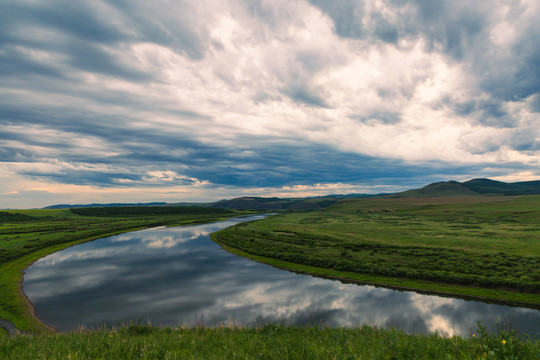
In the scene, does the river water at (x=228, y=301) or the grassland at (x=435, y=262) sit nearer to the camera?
the river water at (x=228, y=301)

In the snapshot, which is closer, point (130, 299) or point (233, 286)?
point (130, 299)

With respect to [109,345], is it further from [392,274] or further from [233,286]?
[392,274]

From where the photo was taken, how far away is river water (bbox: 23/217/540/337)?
27.4 m

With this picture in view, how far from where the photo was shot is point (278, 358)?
718 centimetres

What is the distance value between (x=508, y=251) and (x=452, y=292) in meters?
30.6

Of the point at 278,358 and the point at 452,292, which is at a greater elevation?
the point at 278,358

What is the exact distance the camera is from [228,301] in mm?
34219

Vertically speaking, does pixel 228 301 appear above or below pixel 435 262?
below

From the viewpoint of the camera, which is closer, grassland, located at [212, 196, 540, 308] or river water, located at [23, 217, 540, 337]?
river water, located at [23, 217, 540, 337]

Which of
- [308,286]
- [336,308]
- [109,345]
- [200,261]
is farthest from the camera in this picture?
[200,261]

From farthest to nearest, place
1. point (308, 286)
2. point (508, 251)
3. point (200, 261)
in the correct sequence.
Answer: point (200, 261) < point (508, 251) < point (308, 286)

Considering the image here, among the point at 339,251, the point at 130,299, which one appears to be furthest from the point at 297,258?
the point at 130,299

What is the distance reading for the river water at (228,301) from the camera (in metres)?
27.4

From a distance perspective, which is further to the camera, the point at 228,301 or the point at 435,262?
the point at 435,262
